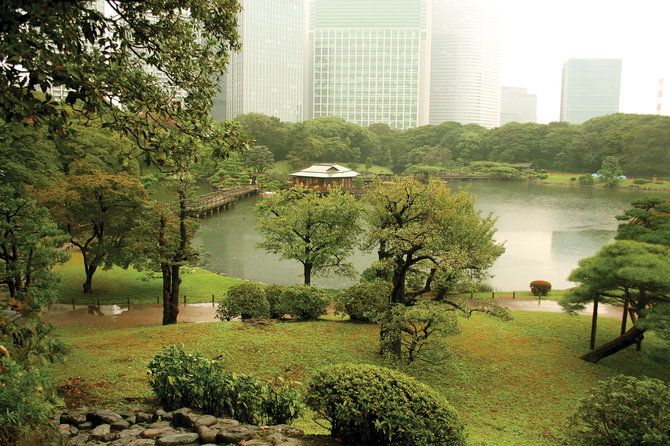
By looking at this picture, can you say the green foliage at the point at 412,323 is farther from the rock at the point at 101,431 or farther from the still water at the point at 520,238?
the still water at the point at 520,238

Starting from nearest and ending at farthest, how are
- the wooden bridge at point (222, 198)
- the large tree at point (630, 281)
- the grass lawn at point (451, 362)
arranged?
the grass lawn at point (451, 362) < the large tree at point (630, 281) < the wooden bridge at point (222, 198)

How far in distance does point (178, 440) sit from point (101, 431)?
840 mm

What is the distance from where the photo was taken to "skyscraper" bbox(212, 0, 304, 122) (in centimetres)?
9725

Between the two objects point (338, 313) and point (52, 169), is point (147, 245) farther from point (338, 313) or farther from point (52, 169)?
point (52, 169)

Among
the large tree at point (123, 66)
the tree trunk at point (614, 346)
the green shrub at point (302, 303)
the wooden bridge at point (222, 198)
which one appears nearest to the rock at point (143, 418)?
the large tree at point (123, 66)

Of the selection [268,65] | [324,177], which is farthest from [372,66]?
[324,177]

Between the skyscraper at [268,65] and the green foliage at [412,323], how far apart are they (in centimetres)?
9428

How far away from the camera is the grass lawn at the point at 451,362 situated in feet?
23.3

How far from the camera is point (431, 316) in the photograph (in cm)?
874

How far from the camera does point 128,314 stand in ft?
47.5

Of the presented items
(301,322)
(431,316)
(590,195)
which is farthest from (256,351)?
(590,195)

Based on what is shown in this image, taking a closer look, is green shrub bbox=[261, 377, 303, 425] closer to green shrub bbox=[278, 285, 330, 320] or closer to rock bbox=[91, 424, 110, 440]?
rock bbox=[91, 424, 110, 440]

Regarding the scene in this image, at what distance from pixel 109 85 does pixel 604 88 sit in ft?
646

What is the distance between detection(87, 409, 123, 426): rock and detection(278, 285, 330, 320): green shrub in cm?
801
